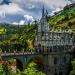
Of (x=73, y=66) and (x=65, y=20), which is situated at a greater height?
(x=65, y=20)

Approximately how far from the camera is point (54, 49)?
432ft

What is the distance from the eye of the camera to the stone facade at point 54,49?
129875mm

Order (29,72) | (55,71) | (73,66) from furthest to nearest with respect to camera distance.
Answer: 1. (55,71)
2. (73,66)
3. (29,72)

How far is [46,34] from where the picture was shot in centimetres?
13200

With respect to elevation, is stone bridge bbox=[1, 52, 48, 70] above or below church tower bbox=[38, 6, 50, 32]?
below

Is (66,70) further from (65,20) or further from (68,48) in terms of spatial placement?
(65,20)

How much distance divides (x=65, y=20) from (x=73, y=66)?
75.3 meters

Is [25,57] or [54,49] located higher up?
[54,49]

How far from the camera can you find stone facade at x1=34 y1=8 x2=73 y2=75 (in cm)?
12988

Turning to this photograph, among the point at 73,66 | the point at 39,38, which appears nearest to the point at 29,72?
the point at 73,66

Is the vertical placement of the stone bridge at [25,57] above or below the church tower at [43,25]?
below

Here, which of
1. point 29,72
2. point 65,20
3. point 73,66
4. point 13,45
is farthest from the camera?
point 65,20

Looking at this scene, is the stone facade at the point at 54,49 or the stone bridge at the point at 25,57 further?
the stone facade at the point at 54,49

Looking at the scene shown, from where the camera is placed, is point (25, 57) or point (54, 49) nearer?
point (25, 57)
